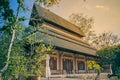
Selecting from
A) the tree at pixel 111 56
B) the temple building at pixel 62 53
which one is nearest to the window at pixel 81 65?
the temple building at pixel 62 53

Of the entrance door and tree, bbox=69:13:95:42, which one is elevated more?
tree, bbox=69:13:95:42

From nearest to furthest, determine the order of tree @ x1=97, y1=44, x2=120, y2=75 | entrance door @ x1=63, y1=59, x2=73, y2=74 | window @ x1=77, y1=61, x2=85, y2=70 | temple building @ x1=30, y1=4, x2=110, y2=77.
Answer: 1. temple building @ x1=30, y1=4, x2=110, y2=77
2. entrance door @ x1=63, y1=59, x2=73, y2=74
3. window @ x1=77, y1=61, x2=85, y2=70
4. tree @ x1=97, y1=44, x2=120, y2=75

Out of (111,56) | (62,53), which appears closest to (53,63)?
(62,53)

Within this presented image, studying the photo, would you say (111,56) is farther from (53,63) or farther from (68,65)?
(53,63)

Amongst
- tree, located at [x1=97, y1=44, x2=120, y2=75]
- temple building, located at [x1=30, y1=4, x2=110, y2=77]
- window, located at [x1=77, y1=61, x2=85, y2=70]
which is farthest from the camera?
tree, located at [x1=97, y1=44, x2=120, y2=75]

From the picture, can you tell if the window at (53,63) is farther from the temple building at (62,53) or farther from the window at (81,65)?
the window at (81,65)

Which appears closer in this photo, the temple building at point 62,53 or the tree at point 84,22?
the temple building at point 62,53

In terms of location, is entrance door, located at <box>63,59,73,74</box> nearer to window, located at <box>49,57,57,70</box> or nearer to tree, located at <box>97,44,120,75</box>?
window, located at <box>49,57,57,70</box>

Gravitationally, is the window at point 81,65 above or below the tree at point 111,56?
below

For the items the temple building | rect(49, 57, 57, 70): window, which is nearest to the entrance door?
the temple building

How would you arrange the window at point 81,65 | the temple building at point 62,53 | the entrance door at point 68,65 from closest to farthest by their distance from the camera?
1. the temple building at point 62,53
2. the entrance door at point 68,65
3. the window at point 81,65

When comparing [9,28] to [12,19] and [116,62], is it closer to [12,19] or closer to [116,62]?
[12,19]

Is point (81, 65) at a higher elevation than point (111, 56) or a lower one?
lower

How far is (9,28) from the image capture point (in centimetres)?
967
